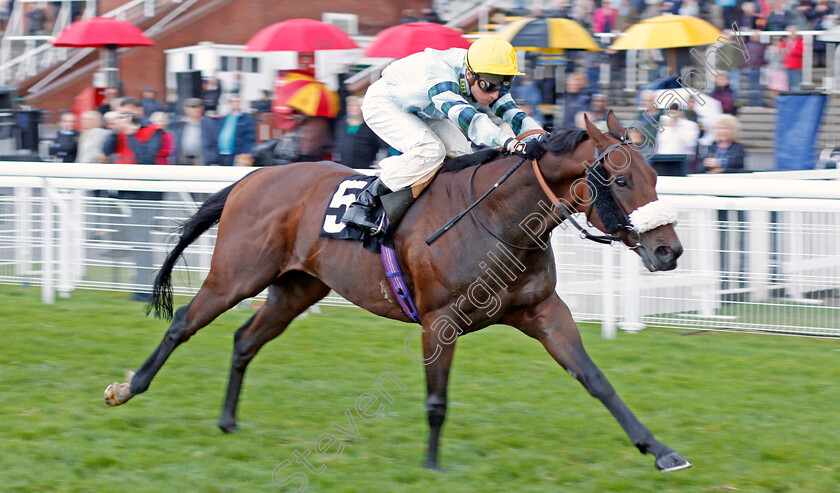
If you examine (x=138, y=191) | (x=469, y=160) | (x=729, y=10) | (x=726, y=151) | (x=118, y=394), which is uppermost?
(x=729, y=10)

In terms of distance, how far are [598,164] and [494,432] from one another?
159cm

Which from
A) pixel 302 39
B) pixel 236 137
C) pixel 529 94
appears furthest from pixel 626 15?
pixel 236 137

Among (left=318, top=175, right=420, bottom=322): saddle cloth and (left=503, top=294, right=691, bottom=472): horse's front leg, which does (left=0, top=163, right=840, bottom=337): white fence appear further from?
(left=503, top=294, right=691, bottom=472): horse's front leg

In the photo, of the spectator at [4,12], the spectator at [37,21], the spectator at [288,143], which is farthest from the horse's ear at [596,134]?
the spectator at [4,12]

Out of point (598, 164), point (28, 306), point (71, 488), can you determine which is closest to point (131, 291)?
point (28, 306)

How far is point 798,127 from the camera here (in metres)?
9.35

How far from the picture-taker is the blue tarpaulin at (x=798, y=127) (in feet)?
30.4

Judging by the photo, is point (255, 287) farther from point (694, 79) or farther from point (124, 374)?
point (694, 79)

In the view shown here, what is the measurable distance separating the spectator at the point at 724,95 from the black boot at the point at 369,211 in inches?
230

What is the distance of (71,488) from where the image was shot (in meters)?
4.16

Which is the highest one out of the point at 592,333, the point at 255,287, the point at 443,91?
the point at 443,91

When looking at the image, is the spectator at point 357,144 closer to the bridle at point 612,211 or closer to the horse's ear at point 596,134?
the bridle at point 612,211

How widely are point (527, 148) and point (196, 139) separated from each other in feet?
19.4

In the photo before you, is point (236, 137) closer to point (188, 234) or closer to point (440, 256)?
point (188, 234)
